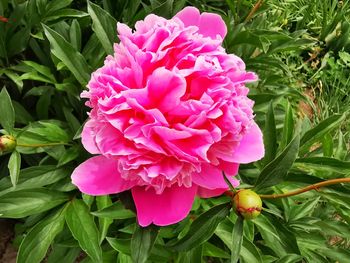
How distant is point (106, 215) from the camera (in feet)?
3.05

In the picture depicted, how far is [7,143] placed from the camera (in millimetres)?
853

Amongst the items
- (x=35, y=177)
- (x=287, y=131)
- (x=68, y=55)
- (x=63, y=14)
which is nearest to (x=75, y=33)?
(x=63, y=14)

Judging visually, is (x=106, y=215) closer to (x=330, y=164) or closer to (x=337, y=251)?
(x=330, y=164)

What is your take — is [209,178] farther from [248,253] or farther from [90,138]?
[248,253]

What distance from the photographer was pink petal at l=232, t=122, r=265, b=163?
71cm

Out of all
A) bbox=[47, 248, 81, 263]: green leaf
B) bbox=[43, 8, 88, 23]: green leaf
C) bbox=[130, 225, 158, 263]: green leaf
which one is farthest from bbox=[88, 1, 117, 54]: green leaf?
bbox=[47, 248, 81, 263]: green leaf

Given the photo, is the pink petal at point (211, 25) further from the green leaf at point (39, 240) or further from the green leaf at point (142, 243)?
the green leaf at point (39, 240)

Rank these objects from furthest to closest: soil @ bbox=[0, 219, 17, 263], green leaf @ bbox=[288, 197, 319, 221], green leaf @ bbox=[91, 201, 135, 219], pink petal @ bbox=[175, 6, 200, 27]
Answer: soil @ bbox=[0, 219, 17, 263]
green leaf @ bbox=[288, 197, 319, 221]
green leaf @ bbox=[91, 201, 135, 219]
pink petal @ bbox=[175, 6, 200, 27]

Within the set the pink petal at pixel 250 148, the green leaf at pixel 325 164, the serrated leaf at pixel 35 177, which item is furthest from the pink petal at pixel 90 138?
the green leaf at pixel 325 164

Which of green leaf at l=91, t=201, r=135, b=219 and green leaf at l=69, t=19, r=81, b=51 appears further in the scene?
green leaf at l=69, t=19, r=81, b=51

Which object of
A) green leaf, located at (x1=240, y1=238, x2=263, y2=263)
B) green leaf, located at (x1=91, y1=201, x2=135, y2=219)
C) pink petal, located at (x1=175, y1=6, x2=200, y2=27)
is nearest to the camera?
pink petal, located at (x1=175, y1=6, x2=200, y2=27)

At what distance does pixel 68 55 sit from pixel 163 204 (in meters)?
0.48

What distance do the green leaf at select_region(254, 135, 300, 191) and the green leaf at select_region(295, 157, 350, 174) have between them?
0.33 metres

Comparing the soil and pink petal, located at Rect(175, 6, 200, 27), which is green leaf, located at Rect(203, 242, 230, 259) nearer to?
pink petal, located at Rect(175, 6, 200, 27)
